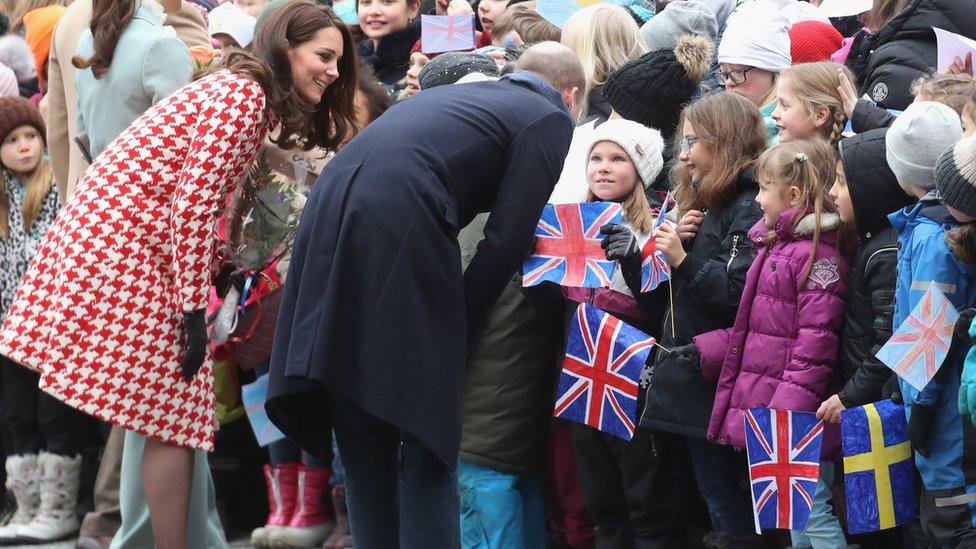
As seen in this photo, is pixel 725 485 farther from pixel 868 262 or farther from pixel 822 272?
pixel 868 262

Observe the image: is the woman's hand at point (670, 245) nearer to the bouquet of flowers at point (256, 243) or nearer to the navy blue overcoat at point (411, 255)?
the navy blue overcoat at point (411, 255)

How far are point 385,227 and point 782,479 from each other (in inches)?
62.1

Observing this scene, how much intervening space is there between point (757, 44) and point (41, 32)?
4.23 metres

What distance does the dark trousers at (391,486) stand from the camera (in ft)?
13.5

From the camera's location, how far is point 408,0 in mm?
7980

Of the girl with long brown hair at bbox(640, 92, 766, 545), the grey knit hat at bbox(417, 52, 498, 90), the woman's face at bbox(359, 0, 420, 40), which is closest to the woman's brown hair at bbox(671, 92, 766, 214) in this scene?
the girl with long brown hair at bbox(640, 92, 766, 545)

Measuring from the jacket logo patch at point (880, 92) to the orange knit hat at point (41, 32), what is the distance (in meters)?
4.61

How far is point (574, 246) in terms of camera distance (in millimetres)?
5109

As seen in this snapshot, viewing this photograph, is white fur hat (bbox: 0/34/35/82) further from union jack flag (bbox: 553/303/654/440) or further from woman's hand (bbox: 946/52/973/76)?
woman's hand (bbox: 946/52/973/76)

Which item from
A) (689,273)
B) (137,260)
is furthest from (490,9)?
(137,260)

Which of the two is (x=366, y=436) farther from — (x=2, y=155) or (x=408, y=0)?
Result: (x=408, y=0)

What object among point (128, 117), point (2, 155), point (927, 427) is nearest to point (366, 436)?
point (927, 427)

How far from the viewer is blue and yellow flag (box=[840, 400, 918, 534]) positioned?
14.5ft

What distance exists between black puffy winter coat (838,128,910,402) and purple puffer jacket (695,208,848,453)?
66mm
